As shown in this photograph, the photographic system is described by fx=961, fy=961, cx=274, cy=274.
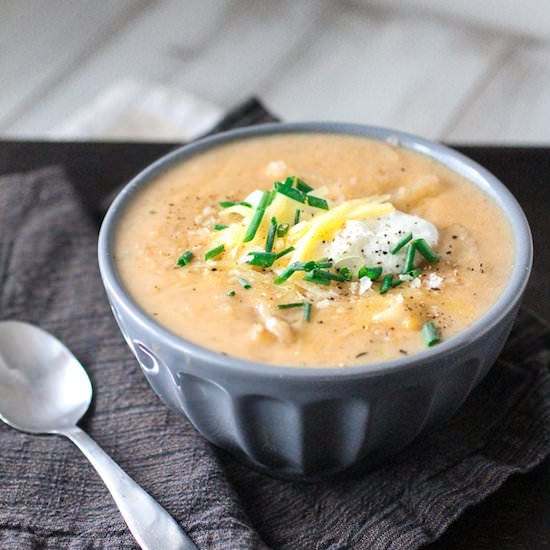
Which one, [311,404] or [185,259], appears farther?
[185,259]

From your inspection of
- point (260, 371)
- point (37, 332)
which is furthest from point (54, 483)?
point (260, 371)

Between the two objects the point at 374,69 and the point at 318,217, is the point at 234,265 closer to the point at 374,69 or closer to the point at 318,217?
the point at 318,217

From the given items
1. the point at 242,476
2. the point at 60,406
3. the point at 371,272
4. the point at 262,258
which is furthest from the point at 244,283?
the point at 60,406

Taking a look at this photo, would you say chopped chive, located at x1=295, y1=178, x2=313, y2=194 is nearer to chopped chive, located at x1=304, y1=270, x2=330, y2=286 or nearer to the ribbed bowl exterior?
chopped chive, located at x1=304, y1=270, x2=330, y2=286

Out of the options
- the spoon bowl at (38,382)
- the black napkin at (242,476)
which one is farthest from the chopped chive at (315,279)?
the spoon bowl at (38,382)

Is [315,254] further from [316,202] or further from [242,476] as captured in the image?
[242,476]

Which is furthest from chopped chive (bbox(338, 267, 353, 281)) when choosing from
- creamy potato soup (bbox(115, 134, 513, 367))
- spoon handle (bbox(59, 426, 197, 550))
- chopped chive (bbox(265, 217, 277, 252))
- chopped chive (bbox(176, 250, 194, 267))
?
spoon handle (bbox(59, 426, 197, 550))
